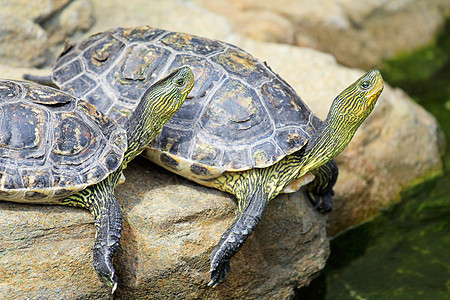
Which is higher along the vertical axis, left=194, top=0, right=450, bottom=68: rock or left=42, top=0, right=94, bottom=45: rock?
left=194, top=0, right=450, bottom=68: rock

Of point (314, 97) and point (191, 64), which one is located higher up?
point (191, 64)

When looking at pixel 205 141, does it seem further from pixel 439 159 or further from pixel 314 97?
pixel 439 159

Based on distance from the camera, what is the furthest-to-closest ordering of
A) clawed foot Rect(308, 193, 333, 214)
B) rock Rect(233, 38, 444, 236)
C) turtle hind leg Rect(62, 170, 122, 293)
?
rock Rect(233, 38, 444, 236) → clawed foot Rect(308, 193, 333, 214) → turtle hind leg Rect(62, 170, 122, 293)

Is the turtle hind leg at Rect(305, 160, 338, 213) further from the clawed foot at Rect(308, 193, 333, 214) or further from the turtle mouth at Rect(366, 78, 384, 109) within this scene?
the turtle mouth at Rect(366, 78, 384, 109)

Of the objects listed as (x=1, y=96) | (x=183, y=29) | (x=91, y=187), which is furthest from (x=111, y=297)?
(x=183, y=29)

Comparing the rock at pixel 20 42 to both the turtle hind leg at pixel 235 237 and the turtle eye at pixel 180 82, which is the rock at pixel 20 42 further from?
the turtle hind leg at pixel 235 237

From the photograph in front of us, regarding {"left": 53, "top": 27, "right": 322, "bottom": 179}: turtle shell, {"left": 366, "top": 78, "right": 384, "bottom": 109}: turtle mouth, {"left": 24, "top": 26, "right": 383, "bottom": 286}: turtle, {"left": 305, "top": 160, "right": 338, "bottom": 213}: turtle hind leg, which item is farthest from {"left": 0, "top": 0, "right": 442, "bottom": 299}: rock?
{"left": 366, "top": 78, "right": 384, "bottom": 109}: turtle mouth

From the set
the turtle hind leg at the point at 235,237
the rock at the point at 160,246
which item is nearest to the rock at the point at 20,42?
the rock at the point at 160,246

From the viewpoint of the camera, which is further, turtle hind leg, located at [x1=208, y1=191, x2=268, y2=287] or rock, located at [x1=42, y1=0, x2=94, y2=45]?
rock, located at [x1=42, y1=0, x2=94, y2=45]
